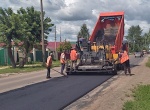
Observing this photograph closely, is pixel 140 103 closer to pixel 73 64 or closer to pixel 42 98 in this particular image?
pixel 42 98

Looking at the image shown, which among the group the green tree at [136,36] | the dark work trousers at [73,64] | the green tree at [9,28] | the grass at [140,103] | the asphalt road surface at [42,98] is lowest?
the asphalt road surface at [42,98]

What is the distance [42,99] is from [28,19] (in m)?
27.9

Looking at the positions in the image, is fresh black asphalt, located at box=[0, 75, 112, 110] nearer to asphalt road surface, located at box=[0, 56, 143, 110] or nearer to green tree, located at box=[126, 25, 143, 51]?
asphalt road surface, located at box=[0, 56, 143, 110]

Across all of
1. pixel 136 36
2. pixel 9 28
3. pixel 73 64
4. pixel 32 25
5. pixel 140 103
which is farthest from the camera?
pixel 136 36

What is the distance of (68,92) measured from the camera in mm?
13273

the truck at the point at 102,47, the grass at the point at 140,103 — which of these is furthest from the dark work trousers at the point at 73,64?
the grass at the point at 140,103

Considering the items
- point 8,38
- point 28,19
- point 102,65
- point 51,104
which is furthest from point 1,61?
point 51,104

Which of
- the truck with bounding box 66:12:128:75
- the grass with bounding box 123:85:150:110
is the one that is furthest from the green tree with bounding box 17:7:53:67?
the grass with bounding box 123:85:150:110

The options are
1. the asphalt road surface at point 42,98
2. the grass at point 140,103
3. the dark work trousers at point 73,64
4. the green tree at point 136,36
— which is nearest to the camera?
the grass at point 140,103

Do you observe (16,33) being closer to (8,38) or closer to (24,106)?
(8,38)

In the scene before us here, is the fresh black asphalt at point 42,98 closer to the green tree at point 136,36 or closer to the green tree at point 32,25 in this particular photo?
the green tree at point 32,25

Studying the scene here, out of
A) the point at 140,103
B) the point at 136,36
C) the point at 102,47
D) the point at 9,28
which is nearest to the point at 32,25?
the point at 9,28

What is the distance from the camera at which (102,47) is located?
914 inches

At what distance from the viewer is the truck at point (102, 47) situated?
2202 centimetres
